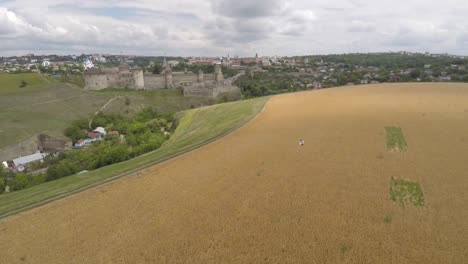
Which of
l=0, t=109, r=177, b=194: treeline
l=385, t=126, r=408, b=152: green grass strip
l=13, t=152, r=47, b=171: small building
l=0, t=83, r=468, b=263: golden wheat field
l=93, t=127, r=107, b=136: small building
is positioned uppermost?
l=385, t=126, r=408, b=152: green grass strip

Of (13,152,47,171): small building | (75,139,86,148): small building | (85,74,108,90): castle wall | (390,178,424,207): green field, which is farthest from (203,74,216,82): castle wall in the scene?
(390,178,424,207): green field

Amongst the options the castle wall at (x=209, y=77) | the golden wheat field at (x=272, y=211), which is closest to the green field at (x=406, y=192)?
the golden wheat field at (x=272, y=211)

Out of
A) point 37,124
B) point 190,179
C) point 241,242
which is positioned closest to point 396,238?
point 241,242

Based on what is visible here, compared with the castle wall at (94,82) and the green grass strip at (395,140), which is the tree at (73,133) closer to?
the castle wall at (94,82)

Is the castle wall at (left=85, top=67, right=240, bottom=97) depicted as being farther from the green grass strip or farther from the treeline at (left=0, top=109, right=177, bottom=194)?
the green grass strip

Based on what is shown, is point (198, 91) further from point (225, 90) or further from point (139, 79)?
point (139, 79)

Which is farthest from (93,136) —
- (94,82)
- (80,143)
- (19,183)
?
(94,82)

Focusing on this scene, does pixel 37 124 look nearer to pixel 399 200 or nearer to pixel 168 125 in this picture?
pixel 168 125
